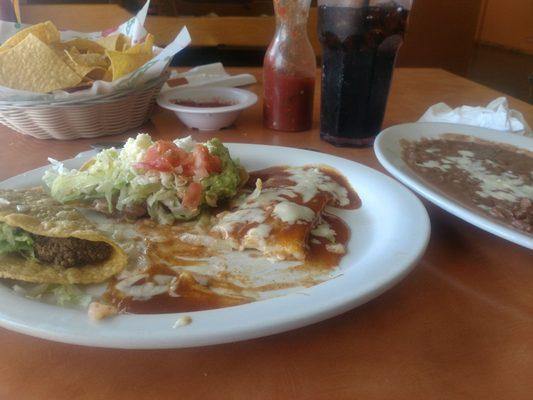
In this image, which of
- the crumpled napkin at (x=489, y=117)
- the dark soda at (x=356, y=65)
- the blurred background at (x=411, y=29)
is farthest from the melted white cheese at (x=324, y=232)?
the blurred background at (x=411, y=29)

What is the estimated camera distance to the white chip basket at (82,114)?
1395mm

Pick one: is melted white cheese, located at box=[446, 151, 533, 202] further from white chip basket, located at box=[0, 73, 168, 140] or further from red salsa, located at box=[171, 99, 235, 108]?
white chip basket, located at box=[0, 73, 168, 140]

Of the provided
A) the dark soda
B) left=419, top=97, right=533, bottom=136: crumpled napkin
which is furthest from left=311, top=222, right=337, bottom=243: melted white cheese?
left=419, top=97, right=533, bottom=136: crumpled napkin

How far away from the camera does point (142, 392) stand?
60 centimetres

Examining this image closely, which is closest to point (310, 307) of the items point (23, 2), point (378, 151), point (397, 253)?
point (397, 253)

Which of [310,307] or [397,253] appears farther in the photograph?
[397,253]

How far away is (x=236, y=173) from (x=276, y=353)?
21.9 inches

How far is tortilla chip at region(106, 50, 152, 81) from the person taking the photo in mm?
1450

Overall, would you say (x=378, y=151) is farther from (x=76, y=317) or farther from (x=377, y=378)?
(x=76, y=317)

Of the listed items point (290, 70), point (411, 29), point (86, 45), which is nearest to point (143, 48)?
point (86, 45)

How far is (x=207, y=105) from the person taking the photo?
1746 millimetres

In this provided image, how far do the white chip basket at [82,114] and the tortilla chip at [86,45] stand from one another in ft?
0.98

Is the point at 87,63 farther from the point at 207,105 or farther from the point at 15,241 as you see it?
the point at 15,241

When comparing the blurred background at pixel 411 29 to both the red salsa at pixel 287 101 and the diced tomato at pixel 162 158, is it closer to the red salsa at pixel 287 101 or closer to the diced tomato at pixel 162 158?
the red salsa at pixel 287 101
